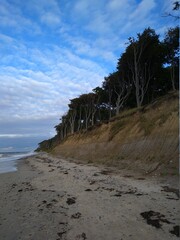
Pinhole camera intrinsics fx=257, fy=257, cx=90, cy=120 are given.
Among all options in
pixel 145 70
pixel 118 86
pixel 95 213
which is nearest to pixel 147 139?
pixel 95 213

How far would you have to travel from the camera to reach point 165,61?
3394 cm

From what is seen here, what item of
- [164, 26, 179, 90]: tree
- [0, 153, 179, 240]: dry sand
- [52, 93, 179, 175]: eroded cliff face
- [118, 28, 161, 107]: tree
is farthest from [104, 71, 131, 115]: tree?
[0, 153, 179, 240]: dry sand

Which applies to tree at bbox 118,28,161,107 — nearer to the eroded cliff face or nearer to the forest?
the forest

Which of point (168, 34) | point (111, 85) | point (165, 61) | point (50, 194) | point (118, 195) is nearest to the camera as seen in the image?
point (118, 195)

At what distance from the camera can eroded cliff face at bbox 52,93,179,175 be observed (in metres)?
13.8

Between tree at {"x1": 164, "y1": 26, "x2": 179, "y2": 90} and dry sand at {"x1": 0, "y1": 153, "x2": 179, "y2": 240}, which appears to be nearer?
dry sand at {"x1": 0, "y1": 153, "x2": 179, "y2": 240}

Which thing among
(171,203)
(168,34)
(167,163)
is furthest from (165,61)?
(171,203)

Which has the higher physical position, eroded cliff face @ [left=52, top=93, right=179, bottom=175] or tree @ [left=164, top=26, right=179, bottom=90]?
tree @ [left=164, top=26, right=179, bottom=90]

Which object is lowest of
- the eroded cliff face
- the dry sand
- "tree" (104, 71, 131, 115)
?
the dry sand

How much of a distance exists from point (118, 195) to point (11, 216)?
3.61 metres

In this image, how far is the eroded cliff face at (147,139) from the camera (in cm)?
1383

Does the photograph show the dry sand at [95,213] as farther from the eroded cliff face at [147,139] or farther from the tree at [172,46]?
the tree at [172,46]

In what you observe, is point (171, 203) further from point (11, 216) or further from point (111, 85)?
point (111, 85)

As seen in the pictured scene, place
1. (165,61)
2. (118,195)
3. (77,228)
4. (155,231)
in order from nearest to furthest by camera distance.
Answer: (155,231)
(77,228)
(118,195)
(165,61)
